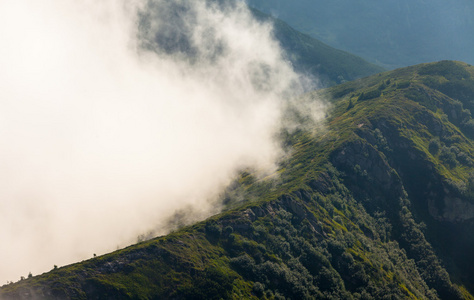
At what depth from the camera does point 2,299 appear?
176 meters

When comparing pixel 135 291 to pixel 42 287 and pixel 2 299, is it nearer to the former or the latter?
pixel 42 287

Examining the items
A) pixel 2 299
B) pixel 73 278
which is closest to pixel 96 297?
pixel 73 278

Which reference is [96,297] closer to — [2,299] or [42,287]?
[42,287]

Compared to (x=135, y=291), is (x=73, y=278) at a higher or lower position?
higher

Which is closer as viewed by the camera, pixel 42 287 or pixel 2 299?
pixel 2 299

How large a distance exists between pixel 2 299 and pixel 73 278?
95.8 ft

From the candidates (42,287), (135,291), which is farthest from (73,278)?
(135,291)

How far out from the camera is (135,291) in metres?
198

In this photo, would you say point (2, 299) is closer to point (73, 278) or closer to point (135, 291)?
point (73, 278)

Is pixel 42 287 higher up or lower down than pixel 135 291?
higher up

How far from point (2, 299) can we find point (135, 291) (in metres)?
54.4

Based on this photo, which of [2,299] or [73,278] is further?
[73,278]

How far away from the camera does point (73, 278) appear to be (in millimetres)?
195000

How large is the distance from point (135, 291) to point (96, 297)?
17.3 metres
